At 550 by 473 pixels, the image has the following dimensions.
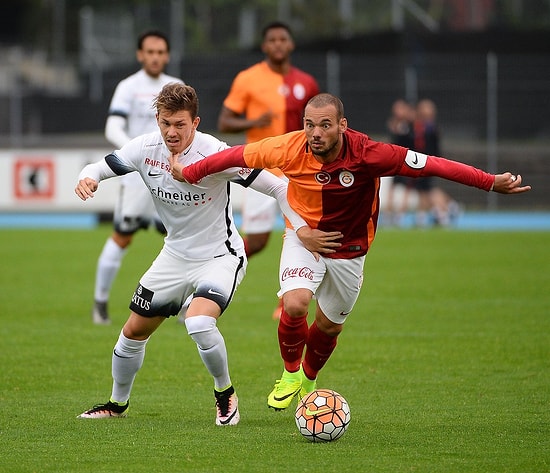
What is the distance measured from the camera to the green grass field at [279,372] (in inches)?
233

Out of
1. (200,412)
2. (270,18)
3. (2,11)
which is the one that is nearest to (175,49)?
(270,18)

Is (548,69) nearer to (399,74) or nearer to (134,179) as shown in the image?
(399,74)

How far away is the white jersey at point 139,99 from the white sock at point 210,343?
465 cm

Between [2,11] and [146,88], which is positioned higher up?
[2,11]

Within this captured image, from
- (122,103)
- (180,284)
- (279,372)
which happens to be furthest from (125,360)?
(122,103)

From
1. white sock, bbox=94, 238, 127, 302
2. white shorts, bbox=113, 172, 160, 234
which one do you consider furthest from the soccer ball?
white sock, bbox=94, 238, 127, 302

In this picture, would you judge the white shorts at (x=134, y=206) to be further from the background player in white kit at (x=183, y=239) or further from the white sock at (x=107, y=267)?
the background player in white kit at (x=183, y=239)

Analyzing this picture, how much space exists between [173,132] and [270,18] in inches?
1138

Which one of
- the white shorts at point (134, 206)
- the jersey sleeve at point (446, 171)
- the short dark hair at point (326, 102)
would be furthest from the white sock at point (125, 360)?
the white shorts at point (134, 206)

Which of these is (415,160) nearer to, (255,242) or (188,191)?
(188,191)

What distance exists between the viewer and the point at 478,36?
28.6 meters

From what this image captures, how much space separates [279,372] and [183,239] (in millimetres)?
2105

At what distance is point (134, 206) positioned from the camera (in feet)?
35.2

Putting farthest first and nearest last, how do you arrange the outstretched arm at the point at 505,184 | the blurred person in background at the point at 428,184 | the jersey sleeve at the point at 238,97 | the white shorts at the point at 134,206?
the blurred person in background at the point at 428,184
the jersey sleeve at the point at 238,97
the white shorts at the point at 134,206
the outstretched arm at the point at 505,184
